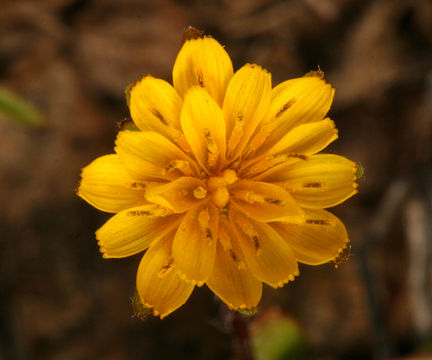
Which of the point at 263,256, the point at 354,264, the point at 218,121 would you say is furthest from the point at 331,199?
the point at 354,264

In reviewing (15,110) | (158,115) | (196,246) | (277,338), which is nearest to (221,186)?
(196,246)

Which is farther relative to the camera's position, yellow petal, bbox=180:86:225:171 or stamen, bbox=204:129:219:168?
stamen, bbox=204:129:219:168

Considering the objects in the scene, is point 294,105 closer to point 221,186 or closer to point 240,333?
point 221,186

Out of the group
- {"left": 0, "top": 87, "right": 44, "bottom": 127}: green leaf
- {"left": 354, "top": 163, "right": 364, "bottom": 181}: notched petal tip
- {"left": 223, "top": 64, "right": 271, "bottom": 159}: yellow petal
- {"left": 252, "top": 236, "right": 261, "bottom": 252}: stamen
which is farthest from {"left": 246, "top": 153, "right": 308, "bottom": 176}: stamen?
{"left": 0, "top": 87, "right": 44, "bottom": 127}: green leaf

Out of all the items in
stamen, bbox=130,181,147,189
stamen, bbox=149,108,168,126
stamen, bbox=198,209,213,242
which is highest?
stamen, bbox=149,108,168,126

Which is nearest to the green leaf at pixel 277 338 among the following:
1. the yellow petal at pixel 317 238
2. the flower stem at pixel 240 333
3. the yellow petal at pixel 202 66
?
the flower stem at pixel 240 333

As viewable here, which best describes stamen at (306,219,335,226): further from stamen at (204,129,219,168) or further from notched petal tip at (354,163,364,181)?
stamen at (204,129,219,168)
